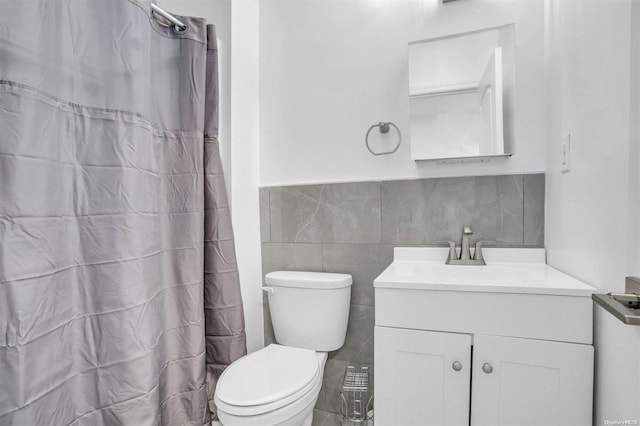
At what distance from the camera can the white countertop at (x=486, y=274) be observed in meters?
1.03

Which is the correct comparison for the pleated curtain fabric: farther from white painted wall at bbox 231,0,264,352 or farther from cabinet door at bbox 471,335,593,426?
cabinet door at bbox 471,335,593,426

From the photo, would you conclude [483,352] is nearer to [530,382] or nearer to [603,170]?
[530,382]

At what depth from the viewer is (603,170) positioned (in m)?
0.95

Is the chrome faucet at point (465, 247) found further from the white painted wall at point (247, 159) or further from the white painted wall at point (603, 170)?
the white painted wall at point (247, 159)

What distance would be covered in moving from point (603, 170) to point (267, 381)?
4.25ft

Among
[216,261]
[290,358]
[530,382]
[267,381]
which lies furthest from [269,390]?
[530,382]

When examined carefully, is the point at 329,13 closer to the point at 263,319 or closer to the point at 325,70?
the point at 325,70

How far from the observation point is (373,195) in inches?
66.9

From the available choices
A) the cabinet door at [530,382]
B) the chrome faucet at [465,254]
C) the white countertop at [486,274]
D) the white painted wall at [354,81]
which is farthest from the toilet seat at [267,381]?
the white painted wall at [354,81]

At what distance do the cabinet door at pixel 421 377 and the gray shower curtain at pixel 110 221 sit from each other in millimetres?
743

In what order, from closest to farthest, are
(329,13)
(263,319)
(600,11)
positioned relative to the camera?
(600,11) < (329,13) < (263,319)

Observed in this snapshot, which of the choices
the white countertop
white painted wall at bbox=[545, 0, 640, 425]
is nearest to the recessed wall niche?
white painted wall at bbox=[545, 0, 640, 425]

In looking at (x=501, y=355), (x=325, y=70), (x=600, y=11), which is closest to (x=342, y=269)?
(x=501, y=355)

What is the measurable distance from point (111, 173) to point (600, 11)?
1572mm
